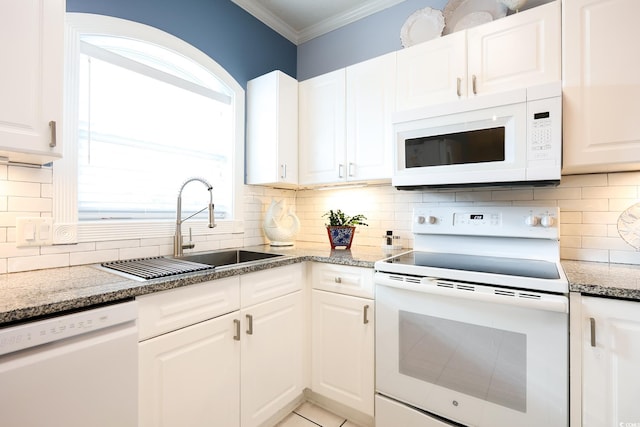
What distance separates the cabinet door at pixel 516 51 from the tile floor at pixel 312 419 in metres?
1.98

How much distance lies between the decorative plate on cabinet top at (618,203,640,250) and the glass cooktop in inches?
14.4

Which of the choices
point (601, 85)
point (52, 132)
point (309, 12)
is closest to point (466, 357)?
point (601, 85)

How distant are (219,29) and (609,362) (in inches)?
107

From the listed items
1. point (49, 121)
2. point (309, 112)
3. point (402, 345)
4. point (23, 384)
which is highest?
point (309, 112)

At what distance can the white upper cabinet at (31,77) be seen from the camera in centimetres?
103

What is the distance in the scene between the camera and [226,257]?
2.06 meters

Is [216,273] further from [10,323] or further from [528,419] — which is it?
[528,419]

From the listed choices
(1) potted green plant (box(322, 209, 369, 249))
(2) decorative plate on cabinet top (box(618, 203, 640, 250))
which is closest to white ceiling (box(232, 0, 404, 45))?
(1) potted green plant (box(322, 209, 369, 249))

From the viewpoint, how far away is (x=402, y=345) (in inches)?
60.2

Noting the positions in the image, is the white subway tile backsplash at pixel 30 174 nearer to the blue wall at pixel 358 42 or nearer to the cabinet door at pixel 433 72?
the cabinet door at pixel 433 72

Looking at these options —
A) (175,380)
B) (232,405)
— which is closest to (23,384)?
(175,380)

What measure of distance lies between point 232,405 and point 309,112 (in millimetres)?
1883

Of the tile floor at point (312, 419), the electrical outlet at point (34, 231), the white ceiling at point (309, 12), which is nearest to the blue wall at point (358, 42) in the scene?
the white ceiling at point (309, 12)

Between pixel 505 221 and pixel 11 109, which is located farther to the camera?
pixel 505 221
